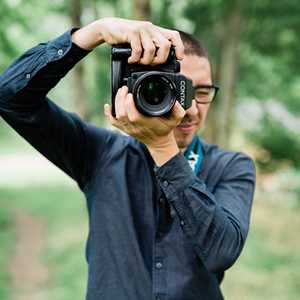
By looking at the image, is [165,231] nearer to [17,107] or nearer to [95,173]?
[95,173]

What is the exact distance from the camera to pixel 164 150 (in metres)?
1.81

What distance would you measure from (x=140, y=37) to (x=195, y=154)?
1.97 ft

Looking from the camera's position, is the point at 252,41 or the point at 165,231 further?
the point at 252,41

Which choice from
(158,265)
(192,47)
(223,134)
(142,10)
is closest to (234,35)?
(223,134)

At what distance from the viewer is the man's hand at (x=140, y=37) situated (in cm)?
176

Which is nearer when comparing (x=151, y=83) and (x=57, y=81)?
(x=151, y=83)

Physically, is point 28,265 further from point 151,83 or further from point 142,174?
point 151,83

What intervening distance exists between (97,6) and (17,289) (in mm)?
7932

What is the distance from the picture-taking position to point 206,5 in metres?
11.0

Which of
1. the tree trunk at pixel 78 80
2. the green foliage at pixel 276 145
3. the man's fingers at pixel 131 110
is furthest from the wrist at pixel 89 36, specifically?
the green foliage at pixel 276 145

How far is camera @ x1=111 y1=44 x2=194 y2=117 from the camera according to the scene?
5.68ft

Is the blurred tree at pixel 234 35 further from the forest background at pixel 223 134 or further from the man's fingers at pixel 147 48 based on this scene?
the man's fingers at pixel 147 48

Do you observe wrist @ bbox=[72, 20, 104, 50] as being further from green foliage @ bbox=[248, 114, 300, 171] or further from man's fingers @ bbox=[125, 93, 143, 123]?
green foliage @ bbox=[248, 114, 300, 171]

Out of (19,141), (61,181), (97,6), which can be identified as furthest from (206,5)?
(19,141)
